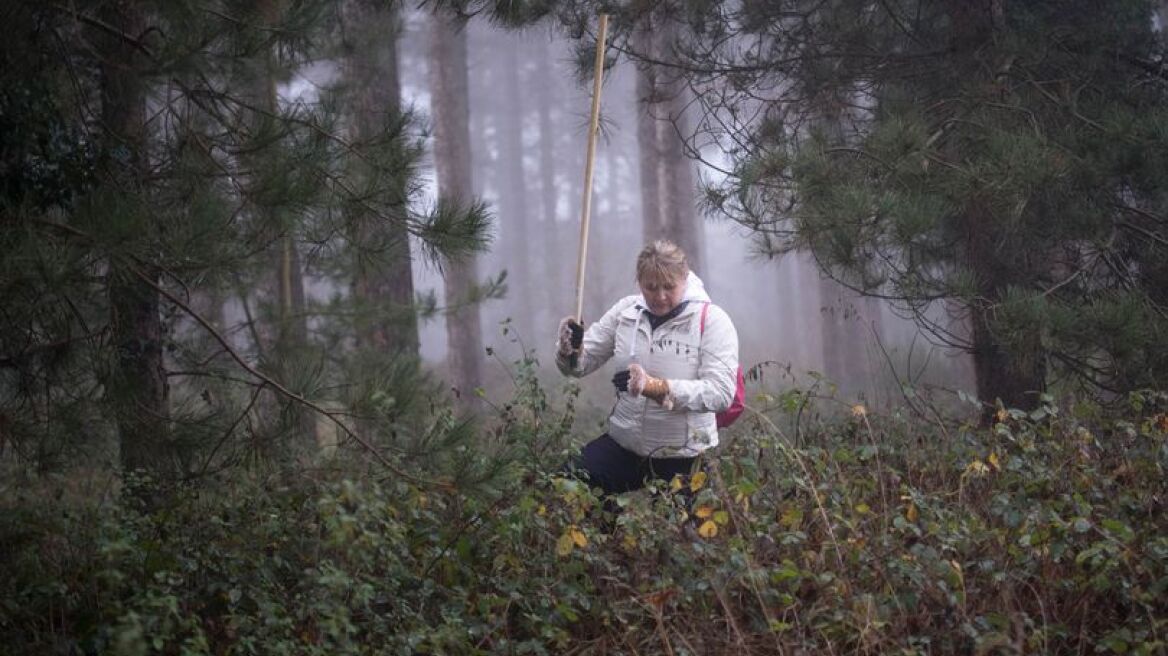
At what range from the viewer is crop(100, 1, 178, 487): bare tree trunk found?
5098mm

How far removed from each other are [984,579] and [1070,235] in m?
3.30

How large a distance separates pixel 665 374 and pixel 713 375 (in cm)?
27

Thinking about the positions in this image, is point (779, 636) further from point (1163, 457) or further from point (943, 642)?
A: point (1163, 457)

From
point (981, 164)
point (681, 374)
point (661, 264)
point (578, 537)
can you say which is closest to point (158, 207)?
point (661, 264)

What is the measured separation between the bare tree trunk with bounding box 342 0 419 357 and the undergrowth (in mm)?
1181

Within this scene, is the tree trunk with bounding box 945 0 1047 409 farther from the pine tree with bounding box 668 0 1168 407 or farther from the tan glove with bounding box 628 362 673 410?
the tan glove with bounding box 628 362 673 410

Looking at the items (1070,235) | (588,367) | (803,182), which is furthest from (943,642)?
(1070,235)

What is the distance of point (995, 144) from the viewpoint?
6215 mm

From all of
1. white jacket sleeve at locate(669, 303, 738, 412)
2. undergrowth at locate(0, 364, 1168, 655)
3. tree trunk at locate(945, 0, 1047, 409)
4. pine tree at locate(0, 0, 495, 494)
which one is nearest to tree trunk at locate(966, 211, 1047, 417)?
tree trunk at locate(945, 0, 1047, 409)

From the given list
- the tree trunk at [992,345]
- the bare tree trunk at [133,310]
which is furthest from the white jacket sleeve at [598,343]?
the tree trunk at [992,345]

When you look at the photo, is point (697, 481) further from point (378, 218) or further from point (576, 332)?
point (378, 218)

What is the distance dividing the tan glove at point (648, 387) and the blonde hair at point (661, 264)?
0.55 m

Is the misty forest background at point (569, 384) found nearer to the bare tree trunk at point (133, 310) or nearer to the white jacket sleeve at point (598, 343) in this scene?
the bare tree trunk at point (133, 310)

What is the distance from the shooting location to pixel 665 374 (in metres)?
5.55
